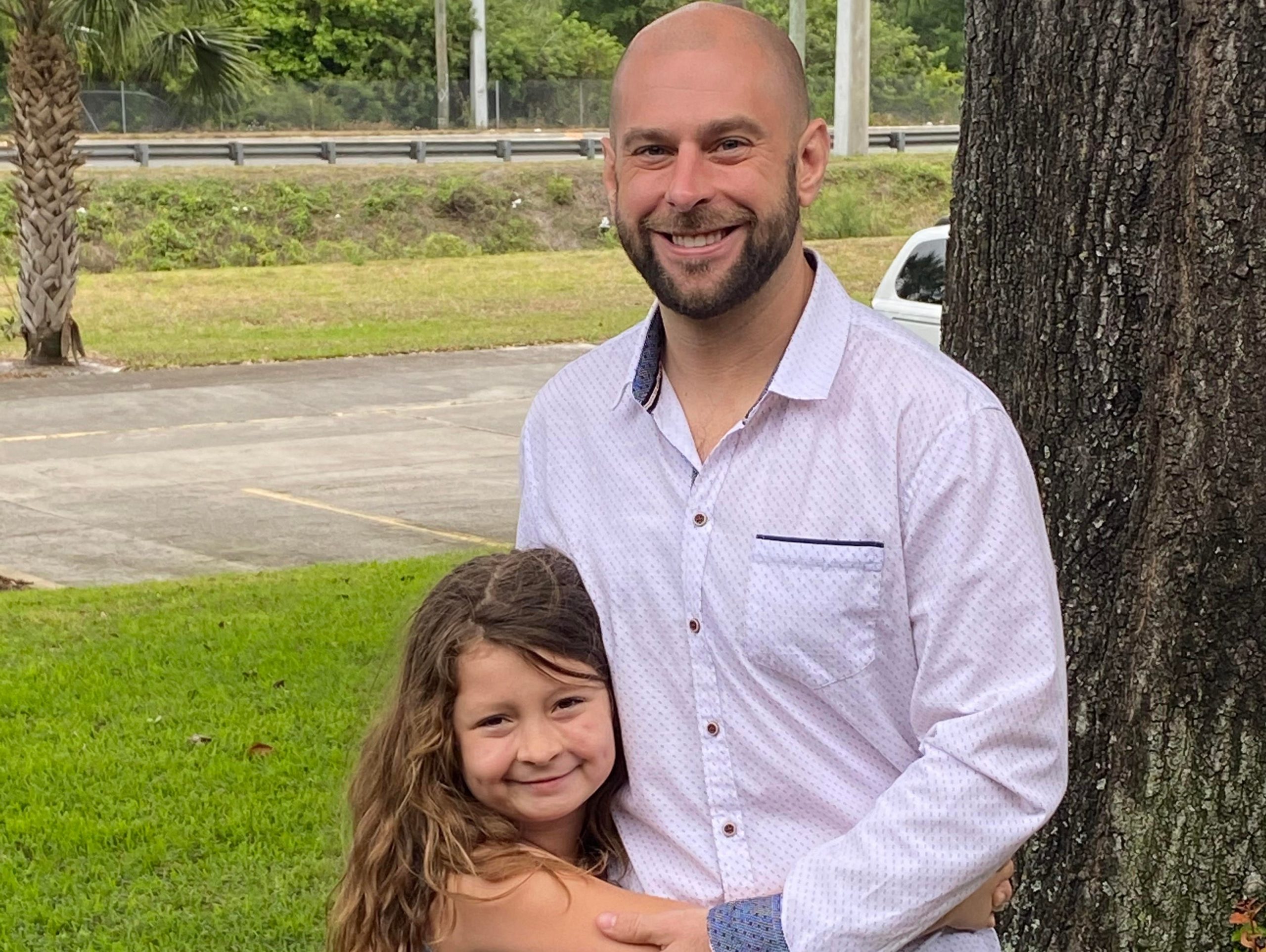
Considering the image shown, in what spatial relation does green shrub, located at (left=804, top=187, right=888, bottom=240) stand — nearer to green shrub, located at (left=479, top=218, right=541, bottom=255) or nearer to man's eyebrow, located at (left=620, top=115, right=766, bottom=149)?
green shrub, located at (left=479, top=218, right=541, bottom=255)

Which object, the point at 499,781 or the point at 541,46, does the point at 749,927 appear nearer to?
the point at 499,781

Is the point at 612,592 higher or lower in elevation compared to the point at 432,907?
higher

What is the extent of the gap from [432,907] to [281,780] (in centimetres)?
350

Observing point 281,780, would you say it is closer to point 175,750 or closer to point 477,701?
point 175,750

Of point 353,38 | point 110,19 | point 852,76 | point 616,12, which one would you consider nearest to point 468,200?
point 852,76

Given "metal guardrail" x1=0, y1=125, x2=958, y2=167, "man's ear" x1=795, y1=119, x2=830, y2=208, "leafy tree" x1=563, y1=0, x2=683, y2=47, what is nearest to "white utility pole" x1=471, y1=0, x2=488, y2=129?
"metal guardrail" x1=0, y1=125, x2=958, y2=167

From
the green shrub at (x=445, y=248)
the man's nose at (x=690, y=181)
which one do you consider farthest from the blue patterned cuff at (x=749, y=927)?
the green shrub at (x=445, y=248)

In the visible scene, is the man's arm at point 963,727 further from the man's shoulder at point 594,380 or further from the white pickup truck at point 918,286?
the white pickup truck at point 918,286

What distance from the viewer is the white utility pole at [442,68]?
149 ft

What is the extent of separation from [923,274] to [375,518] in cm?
498

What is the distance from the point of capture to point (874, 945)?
6.44 feet

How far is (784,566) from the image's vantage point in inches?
80.9

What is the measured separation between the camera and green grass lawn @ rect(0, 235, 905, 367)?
19688 millimetres

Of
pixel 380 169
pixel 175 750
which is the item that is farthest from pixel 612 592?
pixel 380 169
